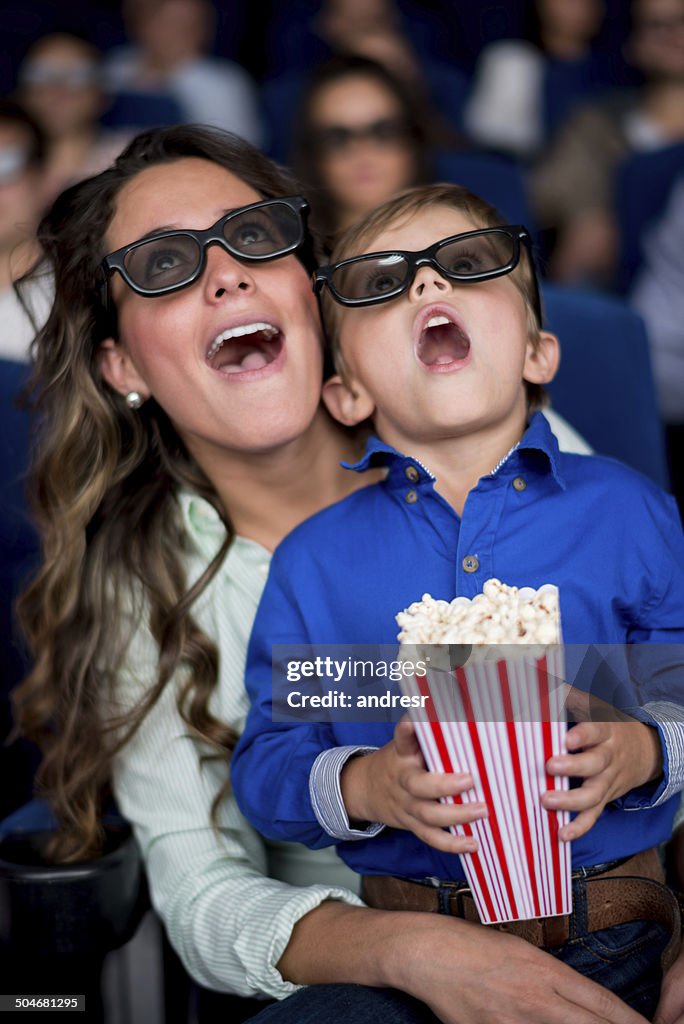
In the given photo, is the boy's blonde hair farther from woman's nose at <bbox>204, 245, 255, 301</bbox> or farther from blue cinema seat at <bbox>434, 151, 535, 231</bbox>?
blue cinema seat at <bbox>434, 151, 535, 231</bbox>

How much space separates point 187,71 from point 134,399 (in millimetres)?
3371

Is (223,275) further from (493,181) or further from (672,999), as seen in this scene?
(493,181)

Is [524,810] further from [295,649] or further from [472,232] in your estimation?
[472,232]

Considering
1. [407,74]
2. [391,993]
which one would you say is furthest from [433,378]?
[407,74]

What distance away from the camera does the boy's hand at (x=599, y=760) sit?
0.87 m

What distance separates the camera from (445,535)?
1108 mm

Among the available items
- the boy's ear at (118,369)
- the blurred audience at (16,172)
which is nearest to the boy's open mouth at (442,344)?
the boy's ear at (118,369)

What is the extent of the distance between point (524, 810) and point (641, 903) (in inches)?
9.7

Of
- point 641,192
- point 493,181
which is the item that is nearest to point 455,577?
point 493,181

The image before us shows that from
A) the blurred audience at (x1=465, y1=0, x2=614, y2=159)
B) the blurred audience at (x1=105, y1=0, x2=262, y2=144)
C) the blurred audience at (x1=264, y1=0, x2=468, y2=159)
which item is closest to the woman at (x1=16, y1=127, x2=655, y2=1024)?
the blurred audience at (x1=264, y1=0, x2=468, y2=159)

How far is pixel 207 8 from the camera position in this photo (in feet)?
14.9

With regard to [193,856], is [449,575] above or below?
above

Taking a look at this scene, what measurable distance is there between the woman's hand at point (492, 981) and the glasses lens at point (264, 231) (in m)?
0.71

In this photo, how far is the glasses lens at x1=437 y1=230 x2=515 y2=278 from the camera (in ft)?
3.70
